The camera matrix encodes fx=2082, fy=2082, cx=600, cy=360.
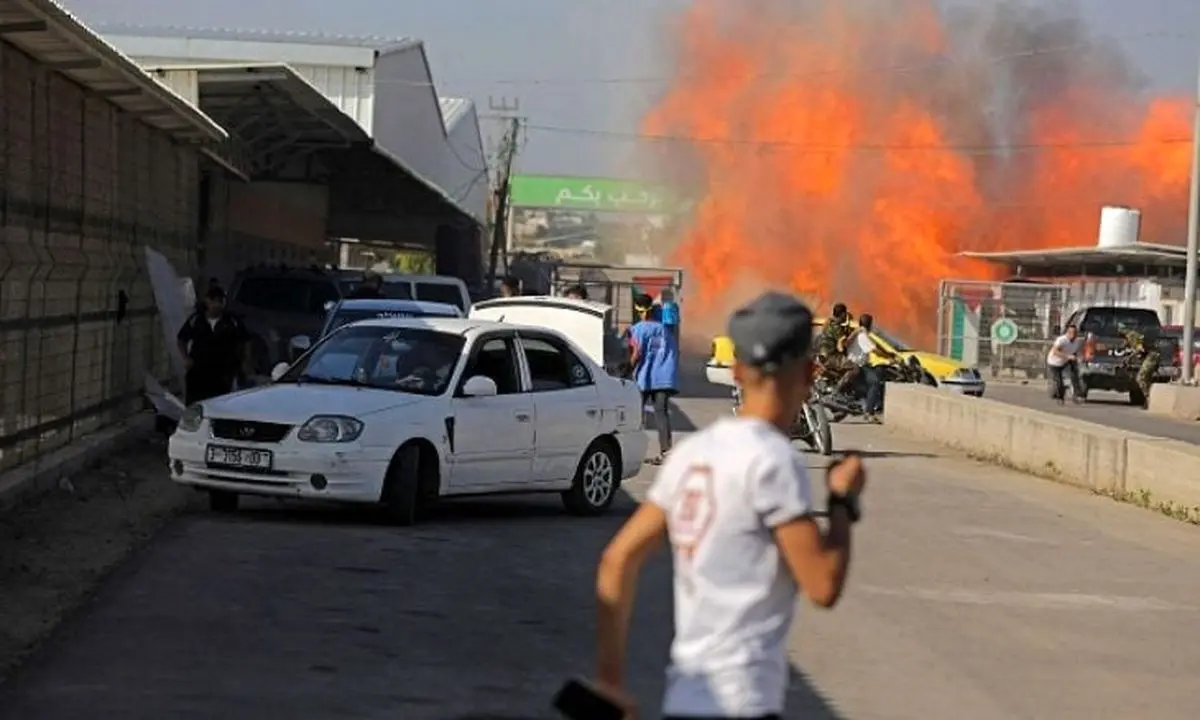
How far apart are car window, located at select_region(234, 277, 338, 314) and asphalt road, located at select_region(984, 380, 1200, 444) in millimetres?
11412

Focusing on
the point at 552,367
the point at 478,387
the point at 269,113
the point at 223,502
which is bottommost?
the point at 223,502

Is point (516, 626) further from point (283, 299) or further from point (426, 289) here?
point (426, 289)

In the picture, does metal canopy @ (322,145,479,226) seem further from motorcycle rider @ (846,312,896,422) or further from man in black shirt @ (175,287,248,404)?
man in black shirt @ (175,287,248,404)

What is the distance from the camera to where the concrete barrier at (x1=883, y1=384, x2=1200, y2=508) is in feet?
59.8

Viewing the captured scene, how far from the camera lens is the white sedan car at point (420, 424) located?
47.0 feet

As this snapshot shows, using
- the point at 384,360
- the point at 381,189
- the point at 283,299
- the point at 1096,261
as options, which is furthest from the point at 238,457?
the point at 1096,261

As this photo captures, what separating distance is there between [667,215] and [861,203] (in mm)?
12456

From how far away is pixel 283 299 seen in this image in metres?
29.8

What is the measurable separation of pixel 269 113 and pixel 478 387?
1838cm

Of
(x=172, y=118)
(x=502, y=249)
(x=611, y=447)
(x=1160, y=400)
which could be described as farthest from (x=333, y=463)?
(x=502, y=249)

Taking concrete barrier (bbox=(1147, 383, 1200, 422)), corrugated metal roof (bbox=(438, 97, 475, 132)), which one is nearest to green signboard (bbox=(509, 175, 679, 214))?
corrugated metal roof (bbox=(438, 97, 475, 132))

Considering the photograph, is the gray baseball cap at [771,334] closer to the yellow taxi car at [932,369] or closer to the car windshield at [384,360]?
the car windshield at [384,360]

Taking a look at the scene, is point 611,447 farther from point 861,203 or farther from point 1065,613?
point 861,203

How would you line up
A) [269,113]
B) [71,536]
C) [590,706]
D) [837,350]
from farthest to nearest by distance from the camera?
[269,113], [837,350], [71,536], [590,706]
